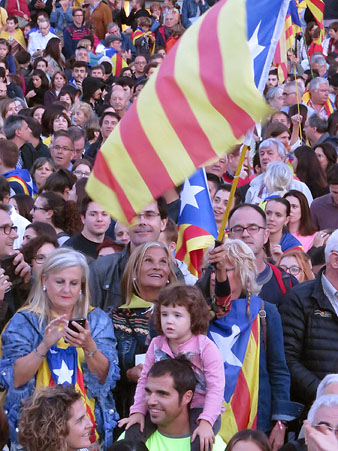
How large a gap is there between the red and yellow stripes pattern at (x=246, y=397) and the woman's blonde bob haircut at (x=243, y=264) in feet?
0.65

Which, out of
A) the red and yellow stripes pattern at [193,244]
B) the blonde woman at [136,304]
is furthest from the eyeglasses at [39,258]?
the red and yellow stripes pattern at [193,244]

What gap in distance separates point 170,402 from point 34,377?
777 millimetres

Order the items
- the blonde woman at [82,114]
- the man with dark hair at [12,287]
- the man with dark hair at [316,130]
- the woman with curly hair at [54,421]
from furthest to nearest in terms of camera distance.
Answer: the blonde woman at [82,114] < the man with dark hair at [316,130] < the man with dark hair at [12,287] < the woman with curly hair at [54,421]

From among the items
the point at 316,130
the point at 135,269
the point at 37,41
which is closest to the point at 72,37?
the point at 37,41

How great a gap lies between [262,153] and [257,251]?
12.2 ft

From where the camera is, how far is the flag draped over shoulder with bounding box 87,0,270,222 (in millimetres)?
4336

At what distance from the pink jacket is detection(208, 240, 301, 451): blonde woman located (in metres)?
0.37

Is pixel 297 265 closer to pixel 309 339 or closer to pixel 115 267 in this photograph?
pixel 309 339

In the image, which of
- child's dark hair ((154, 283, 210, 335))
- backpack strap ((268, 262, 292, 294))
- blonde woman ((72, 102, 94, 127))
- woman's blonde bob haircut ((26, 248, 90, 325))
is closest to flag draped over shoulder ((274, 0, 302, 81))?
blonde woman ((72, 102, 94, 127))

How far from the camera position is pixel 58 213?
8.03 metres

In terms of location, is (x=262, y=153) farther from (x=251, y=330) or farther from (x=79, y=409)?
(x=79, y=409)

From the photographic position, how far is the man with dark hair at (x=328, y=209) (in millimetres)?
9445

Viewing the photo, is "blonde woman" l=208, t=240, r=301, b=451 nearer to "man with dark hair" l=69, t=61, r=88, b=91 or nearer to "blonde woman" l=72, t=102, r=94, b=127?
"blonde woman" l=72, t=102, r=94, b=127

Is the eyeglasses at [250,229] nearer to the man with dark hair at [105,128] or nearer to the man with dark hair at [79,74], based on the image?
the man with dark hair at [105,128]
